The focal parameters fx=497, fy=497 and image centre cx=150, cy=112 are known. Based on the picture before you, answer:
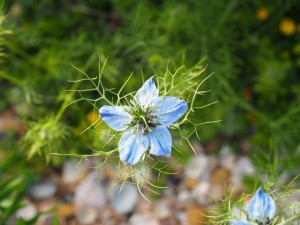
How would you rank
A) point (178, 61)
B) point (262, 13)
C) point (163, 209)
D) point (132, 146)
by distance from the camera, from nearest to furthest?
point (132, 146), point (178, 61), point (163, 209), point (262, 13)

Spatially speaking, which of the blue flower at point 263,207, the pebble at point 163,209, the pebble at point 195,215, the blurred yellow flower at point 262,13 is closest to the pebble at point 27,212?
the pebble at point 163,209

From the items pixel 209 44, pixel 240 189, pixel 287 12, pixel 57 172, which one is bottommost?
pixel 57 172

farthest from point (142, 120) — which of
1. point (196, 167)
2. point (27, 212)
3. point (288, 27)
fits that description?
point (288, 27)

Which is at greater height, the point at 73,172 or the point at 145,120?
the point at 145,120

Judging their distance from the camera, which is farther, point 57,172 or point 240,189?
point 57,172

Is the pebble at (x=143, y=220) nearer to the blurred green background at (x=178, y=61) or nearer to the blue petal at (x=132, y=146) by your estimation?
the blurred green background at (x=178, y=61)

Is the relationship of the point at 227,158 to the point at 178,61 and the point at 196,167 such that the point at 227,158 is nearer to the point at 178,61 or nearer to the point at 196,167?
the point at 196,167

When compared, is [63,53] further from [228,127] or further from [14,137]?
[228,127]

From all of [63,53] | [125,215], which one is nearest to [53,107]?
[63,53]
